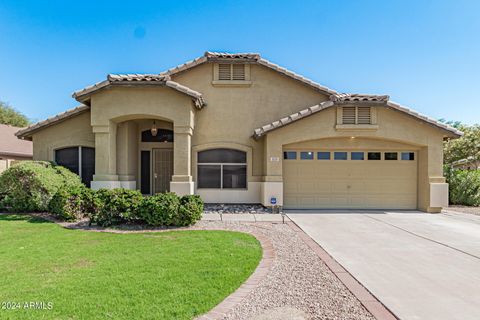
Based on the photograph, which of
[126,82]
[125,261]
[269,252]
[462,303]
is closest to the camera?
[462,303]

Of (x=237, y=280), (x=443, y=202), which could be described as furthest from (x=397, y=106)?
(x=237, y=280)

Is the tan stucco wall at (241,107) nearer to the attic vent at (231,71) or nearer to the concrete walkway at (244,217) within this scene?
the attic vent at (231,71)

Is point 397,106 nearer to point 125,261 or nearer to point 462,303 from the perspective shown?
point 462,303

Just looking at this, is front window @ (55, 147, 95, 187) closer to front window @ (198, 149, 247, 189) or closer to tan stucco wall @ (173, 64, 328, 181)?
tan stucco wall @ (173, 64, 328, 181)

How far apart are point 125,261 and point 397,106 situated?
38.9ft

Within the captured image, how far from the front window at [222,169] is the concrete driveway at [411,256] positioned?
10.9 feet

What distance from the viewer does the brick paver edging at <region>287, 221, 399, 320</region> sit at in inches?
144

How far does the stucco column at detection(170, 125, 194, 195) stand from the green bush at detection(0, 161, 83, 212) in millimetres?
3779

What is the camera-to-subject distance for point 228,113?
12953mm

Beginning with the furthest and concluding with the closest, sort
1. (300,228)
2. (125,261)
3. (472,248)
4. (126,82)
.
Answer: (126,82), (300,228), (472,248), (125,261)

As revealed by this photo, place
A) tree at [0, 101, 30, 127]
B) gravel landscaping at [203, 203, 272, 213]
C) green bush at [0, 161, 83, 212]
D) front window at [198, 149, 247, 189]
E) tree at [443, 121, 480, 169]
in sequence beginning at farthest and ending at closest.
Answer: tree at [0, 101, 30, 127] < tree at [443, 121, 480, 169] < front window at [198, 149, 247, 189] < gravel landscaping at [203, 203, 272, 213] < green bush at [0, 161, 83, 212]

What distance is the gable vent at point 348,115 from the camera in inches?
454

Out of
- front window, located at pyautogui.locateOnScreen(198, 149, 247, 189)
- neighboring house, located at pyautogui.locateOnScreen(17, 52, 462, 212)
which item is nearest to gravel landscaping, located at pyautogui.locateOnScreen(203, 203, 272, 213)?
neighboring house, located at pyautogui.locateOnScreen(17, 52, 462, 212)

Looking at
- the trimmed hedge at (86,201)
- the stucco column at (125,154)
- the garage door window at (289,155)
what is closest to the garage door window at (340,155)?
the garage door window at (289,155)
